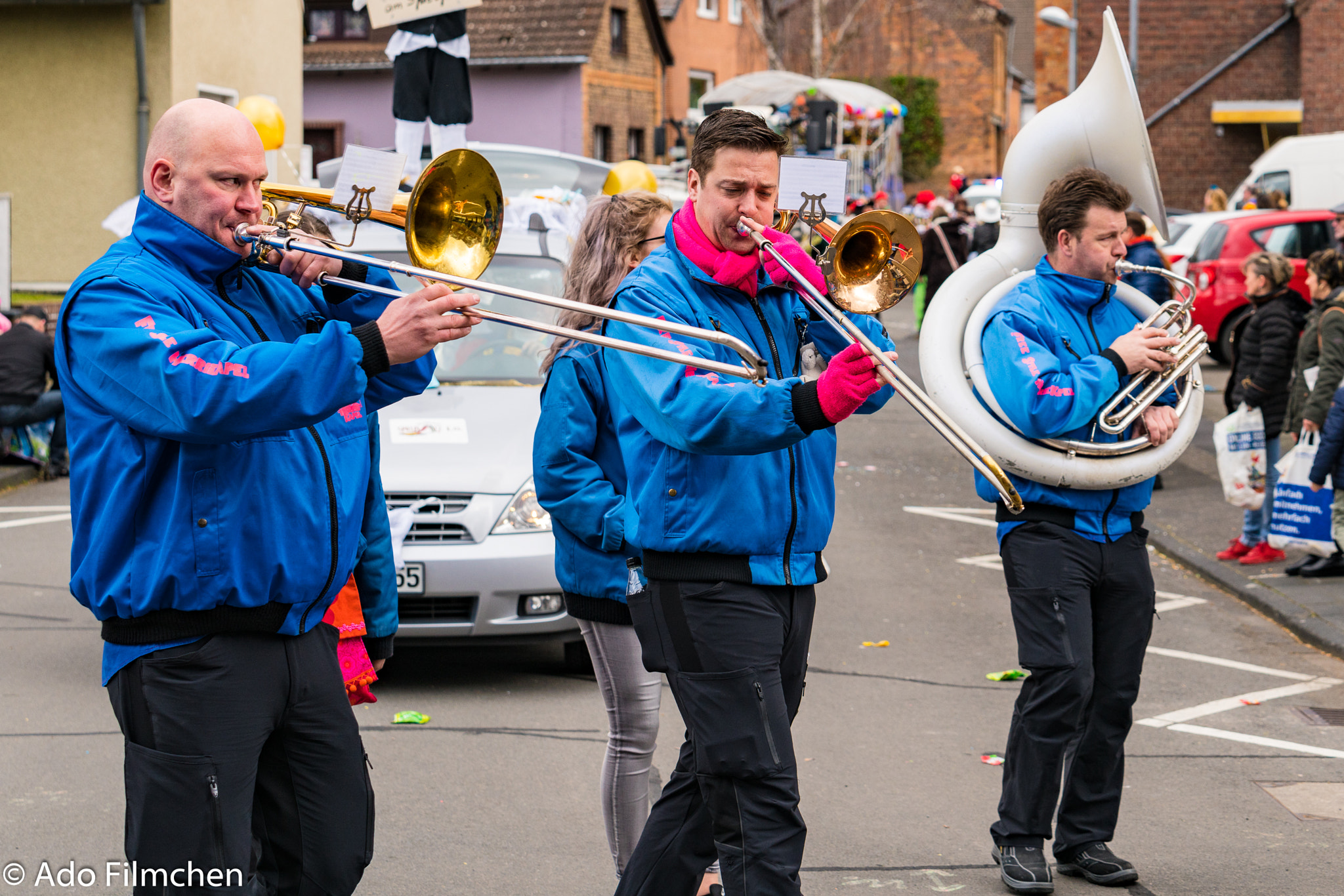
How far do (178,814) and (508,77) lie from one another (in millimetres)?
31989

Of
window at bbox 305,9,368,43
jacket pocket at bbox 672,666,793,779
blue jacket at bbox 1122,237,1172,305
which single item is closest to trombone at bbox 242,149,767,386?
jacket pocket at bbox 672,666,793,779

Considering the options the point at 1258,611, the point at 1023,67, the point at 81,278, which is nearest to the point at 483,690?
the point at 81,278

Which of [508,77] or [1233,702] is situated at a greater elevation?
[508,77]

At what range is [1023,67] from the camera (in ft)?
229

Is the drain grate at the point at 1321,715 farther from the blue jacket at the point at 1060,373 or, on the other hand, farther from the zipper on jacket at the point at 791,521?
the zipper on jacket at the point at 791,521

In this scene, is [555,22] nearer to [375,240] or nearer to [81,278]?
[375,240]

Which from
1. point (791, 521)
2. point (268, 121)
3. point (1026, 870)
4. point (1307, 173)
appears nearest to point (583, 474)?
point (791, 521)

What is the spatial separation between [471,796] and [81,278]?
286 cm

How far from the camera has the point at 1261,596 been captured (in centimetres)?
839

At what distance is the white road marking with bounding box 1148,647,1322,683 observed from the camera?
6.96 meters

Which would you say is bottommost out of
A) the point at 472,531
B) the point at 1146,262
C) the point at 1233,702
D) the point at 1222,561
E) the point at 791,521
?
the point at 1222,561

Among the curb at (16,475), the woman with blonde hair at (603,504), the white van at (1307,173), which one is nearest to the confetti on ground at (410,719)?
the woman with blonde hair at (603,504)

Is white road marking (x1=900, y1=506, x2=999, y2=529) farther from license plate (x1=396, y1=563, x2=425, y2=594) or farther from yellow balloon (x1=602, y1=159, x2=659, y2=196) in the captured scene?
license plate (x1=396, y1=563, x2=425, y2=594)

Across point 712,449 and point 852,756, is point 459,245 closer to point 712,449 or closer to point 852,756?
point 712,449
